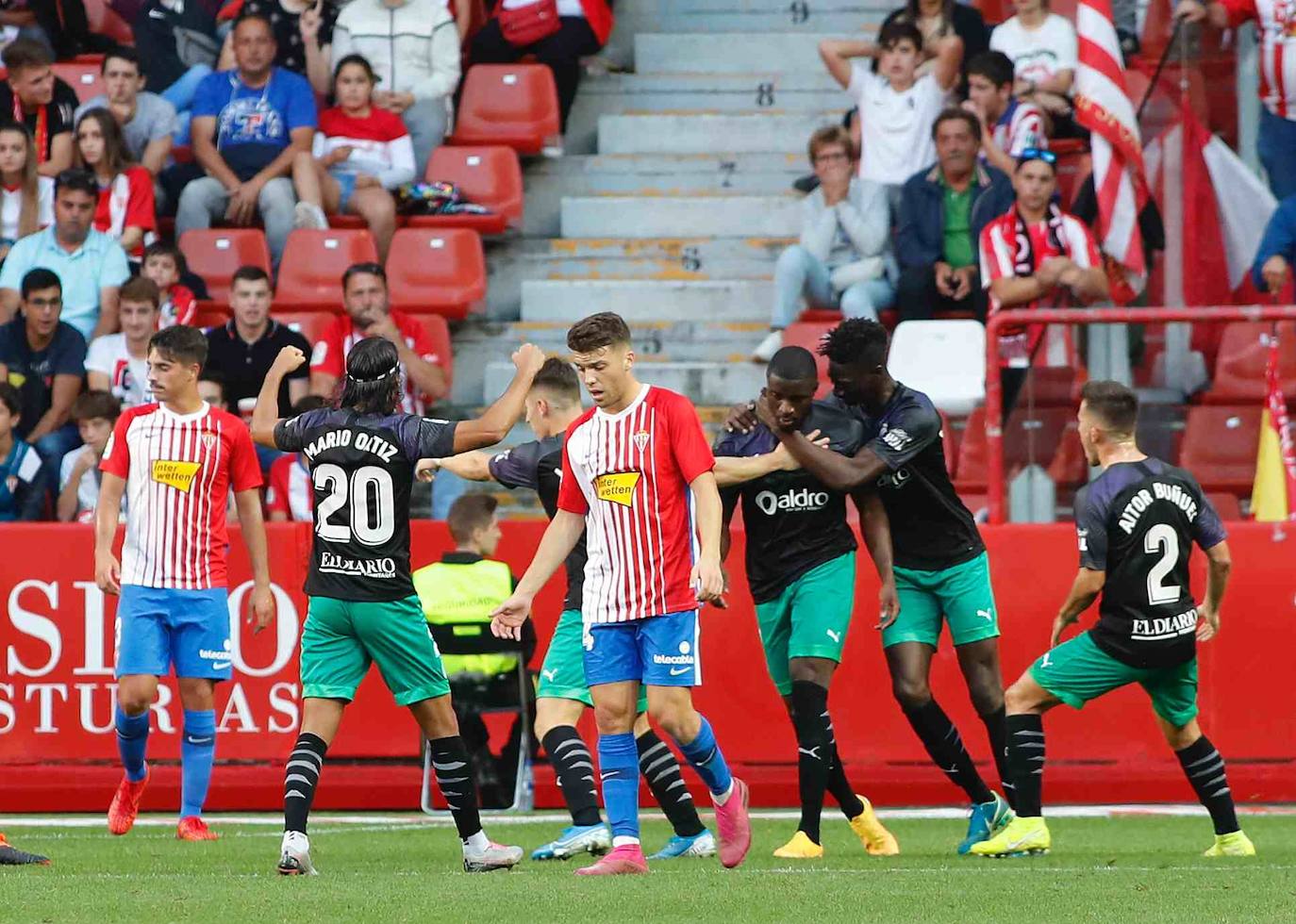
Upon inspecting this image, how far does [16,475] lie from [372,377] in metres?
5.07

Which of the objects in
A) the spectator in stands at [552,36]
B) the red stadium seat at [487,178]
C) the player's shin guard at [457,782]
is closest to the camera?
the player's shin guard at [457,782]

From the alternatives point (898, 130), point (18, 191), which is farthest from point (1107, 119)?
point (18, 191)

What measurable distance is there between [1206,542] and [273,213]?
28.3 feet

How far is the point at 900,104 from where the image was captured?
1480 centimetres

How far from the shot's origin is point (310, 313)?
14.4 metres

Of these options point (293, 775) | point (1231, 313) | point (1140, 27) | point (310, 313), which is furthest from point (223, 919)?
point (1140, 27)

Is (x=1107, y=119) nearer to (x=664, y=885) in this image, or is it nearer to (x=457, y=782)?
(x=457, y=782)

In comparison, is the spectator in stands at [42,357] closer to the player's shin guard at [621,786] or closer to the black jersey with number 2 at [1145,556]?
the player's shin guard at [621,786]

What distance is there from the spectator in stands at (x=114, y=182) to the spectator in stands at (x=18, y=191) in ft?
1.20

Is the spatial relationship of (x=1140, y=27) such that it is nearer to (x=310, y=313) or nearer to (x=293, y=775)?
(x=310, y=313)

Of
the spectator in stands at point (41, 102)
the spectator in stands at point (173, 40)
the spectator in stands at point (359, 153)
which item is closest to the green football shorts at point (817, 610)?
the spectator in stands at point (359, 153)

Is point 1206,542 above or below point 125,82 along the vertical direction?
below

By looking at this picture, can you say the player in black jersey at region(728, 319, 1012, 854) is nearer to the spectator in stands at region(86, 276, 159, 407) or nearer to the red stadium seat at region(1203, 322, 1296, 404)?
the red stadium seat at region(1203, 322, 1296, 404)

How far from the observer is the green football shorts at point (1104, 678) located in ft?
28.0
